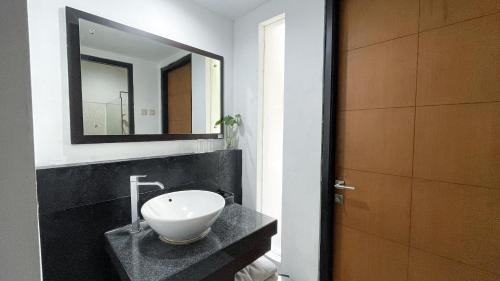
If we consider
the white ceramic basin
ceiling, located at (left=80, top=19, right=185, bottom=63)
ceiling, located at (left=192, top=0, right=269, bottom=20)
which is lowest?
the white ceramic basin

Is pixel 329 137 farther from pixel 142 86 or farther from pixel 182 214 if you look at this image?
pixel 142 86

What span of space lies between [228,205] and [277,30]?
65.3 inches

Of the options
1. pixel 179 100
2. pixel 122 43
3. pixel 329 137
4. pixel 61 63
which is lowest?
pixel 329 137

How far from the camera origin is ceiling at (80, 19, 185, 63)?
48.6 inches

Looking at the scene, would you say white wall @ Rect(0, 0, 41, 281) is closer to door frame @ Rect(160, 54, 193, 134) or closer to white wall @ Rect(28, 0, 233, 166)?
white wall @ Rect(28, 0, 233, 166)

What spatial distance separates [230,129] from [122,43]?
3.55ft

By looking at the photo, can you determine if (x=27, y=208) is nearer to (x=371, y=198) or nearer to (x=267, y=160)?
(x=371, y=198)

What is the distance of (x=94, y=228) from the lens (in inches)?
47.1

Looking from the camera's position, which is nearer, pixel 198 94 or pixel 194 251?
pixel 194 251

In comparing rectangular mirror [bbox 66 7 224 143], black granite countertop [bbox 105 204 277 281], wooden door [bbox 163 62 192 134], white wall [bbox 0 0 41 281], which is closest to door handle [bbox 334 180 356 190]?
black granite countertop [bbox 105 204 277 281]

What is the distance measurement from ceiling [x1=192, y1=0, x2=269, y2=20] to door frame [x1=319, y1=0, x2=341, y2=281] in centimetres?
68

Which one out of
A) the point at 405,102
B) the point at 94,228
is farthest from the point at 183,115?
the point at 405,102

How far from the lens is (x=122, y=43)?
1.37 m

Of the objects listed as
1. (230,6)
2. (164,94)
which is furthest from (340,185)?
(230,6)
